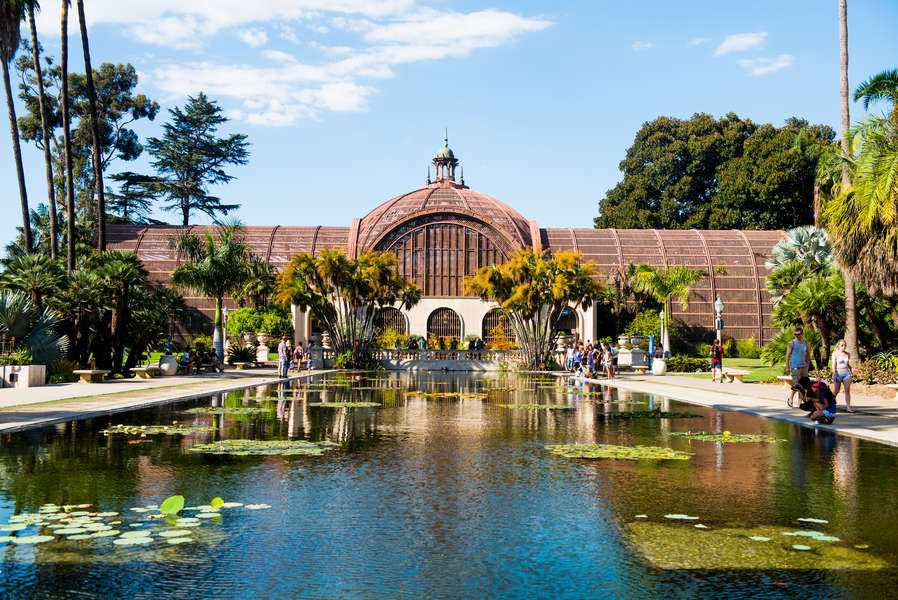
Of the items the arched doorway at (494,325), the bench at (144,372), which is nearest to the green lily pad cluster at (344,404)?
the bench at (144,372)

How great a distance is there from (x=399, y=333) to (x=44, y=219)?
3126cm

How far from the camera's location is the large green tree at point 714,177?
2995 inches

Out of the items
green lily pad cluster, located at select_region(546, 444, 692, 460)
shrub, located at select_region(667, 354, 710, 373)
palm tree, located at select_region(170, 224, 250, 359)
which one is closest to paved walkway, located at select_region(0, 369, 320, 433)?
green lily pad cluster, located at select_region(546, 444, 692, 460)

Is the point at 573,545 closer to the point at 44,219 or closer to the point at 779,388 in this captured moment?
the point at 779,388

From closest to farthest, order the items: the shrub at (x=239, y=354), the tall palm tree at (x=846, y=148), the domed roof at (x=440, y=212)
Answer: the tall palm tree at (x=846, y=148) → the shrub at (x=239, y=354) → the domed roof at (x=440, y=212)

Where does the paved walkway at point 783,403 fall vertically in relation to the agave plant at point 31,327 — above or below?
below

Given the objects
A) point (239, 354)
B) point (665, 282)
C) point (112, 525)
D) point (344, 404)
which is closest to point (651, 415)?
point (344, 404)

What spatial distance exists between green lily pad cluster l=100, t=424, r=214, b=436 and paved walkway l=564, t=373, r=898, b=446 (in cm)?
1119

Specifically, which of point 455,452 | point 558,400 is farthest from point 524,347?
point 455,452

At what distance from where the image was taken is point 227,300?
60.5 metres

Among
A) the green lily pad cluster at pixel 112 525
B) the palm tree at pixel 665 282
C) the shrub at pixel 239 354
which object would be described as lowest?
the green lily pad cluster at pixel 112 525

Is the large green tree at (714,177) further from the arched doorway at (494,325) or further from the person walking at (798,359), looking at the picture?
the person walking at (798,359)

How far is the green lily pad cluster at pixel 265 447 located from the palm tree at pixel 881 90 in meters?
21.1

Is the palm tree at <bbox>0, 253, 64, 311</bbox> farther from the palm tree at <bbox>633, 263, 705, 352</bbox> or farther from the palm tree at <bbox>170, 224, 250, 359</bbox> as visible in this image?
the palm tree at <bbox>633, 263, 705, 352</bbox>
